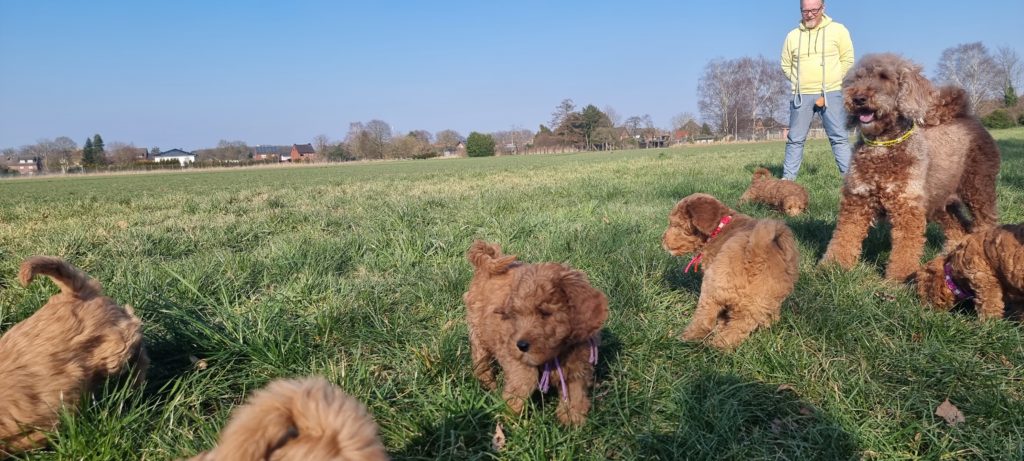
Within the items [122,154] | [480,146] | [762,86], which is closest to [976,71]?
[762,86]

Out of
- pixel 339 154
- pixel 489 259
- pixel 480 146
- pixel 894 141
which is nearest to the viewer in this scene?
pixel 489 259

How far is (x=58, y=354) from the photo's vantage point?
278 centimetres

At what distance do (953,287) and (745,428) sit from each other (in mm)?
2694

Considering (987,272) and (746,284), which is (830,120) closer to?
(987,272)

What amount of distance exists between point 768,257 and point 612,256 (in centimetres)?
188

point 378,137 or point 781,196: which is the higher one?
point 378,137

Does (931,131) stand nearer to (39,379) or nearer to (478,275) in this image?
(478,275)

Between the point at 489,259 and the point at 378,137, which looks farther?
the point at 378,137

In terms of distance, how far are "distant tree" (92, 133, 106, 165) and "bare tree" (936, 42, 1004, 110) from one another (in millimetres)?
130795

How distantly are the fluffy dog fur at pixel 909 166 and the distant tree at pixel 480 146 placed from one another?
95.4 metres

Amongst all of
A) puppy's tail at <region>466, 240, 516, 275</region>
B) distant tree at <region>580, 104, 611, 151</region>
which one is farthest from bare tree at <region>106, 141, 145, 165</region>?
puppy's tail at <region>466, 240, 516, 275</region>

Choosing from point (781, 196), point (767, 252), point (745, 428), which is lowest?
point (745, 428)

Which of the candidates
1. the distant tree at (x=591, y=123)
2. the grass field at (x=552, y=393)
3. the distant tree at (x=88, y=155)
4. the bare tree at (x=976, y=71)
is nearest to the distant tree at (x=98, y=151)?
the distant tree at (x=88, y=155)

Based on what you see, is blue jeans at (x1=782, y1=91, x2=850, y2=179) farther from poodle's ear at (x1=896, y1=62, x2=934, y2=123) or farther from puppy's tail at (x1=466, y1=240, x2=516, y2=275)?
puppy's tail at (x1=466, y1=240, x2=516, y2=275)
